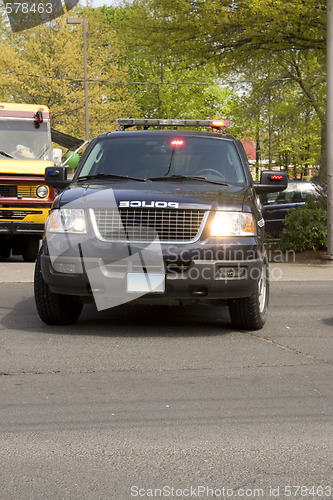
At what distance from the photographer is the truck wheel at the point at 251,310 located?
23.6ft

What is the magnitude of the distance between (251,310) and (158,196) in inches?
53.5

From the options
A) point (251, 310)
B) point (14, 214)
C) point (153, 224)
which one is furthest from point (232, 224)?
point (14, 214)

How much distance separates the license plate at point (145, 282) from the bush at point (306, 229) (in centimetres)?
903

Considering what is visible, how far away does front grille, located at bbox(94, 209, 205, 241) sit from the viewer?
22.6 feet

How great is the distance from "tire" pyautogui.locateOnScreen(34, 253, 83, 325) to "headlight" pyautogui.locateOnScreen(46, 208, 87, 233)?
1.31 feet

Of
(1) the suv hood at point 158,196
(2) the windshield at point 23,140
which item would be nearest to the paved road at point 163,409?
(1) the suv hood at point 158,196

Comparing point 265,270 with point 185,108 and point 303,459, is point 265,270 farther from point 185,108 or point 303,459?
point 185,108

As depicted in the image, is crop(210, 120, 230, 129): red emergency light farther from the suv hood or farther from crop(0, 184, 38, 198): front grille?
crop(0, 184, 38, 198): front grille

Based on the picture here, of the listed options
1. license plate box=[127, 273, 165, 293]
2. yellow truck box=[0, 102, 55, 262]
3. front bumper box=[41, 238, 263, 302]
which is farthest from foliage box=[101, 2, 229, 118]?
license plate box=[127, 273, 165, 293]

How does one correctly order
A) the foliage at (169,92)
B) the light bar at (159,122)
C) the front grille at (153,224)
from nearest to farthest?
the front grille at (153,224) → the light bar at (159,122) → the foliage at (169,92)

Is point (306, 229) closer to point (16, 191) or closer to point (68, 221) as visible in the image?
point (16, 191)

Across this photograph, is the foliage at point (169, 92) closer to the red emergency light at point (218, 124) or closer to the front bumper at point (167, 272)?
the red emergency light at point (218, 124)

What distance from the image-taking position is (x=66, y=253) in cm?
692

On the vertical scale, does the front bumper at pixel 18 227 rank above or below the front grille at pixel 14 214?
below
